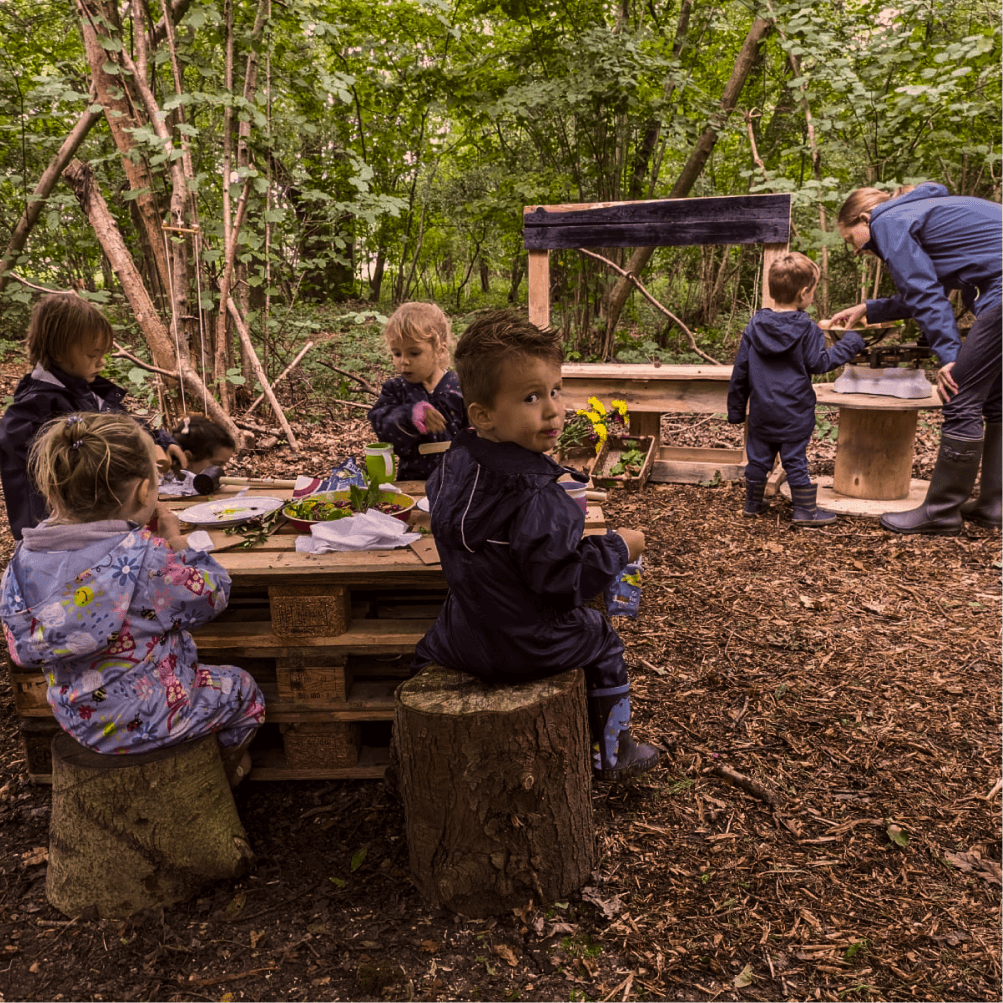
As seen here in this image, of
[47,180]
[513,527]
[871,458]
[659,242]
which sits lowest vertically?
[871,458]

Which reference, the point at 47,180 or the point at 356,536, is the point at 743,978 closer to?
the point at 356,536

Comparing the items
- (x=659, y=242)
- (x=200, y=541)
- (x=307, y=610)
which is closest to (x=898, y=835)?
(x=307, y=610)

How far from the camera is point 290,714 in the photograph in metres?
2.47

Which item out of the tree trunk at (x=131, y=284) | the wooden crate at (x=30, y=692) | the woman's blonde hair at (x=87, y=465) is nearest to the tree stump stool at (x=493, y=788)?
the woman's blonde hair at (x=87, y=465)

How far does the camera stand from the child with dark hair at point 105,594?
194 cm

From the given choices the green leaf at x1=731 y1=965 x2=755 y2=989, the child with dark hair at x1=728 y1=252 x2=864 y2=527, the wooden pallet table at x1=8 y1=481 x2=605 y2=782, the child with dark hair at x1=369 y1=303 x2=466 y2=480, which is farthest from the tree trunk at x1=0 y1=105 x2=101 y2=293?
the green leaf at x1=731 y1=965 x2=755 y2=989

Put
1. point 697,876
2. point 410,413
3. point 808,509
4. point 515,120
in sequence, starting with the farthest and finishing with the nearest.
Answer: point 515,120 < point 808,509 < point 410,413 < point 697,876

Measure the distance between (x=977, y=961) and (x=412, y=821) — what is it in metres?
1.47

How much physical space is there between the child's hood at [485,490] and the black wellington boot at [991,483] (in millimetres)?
4070

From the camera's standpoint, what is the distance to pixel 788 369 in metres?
5.05

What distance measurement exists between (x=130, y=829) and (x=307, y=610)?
0.75m

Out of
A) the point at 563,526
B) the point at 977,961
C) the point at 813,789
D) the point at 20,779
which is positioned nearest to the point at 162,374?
the point at 20,779

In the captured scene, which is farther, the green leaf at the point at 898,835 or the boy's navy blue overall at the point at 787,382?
the boy's navy blue overall at the point at 787,382

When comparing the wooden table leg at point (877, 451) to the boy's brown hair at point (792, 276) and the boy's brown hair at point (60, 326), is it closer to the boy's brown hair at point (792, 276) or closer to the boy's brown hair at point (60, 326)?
the boy's brown hair at point (792, 276)
